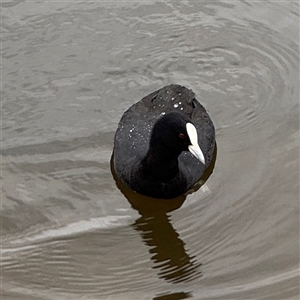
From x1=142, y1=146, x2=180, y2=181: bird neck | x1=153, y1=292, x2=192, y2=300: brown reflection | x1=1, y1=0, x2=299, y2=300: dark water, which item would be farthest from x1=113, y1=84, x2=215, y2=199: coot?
x1=153, y1=292, x2=192, y2=300: brown reflection

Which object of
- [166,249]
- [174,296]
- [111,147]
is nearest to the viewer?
→ [174,296]

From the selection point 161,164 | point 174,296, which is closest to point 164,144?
point 161,164

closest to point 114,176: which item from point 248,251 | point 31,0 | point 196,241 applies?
point 196,241

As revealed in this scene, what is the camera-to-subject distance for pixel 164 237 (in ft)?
19.2

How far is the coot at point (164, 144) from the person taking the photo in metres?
5.71

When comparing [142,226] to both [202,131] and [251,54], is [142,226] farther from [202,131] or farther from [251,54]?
[251,54]

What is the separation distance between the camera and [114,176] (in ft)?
21.2

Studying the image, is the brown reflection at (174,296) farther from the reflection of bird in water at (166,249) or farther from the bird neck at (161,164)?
the bird neck at (161,164)

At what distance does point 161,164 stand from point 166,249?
0.74m

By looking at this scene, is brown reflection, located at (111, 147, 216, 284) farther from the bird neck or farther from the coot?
the bird neck

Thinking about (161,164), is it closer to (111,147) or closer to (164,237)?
(164,237)

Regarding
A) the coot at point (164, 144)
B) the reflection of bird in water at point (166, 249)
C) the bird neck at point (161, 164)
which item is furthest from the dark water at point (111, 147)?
the bird neck at point (161, 164)

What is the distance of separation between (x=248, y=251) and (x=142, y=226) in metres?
0.94

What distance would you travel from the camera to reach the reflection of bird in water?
5500 mm
